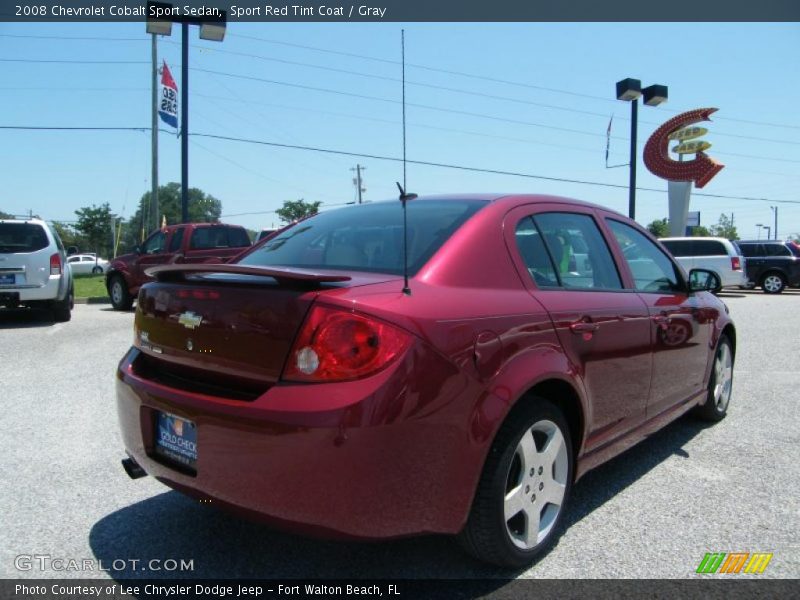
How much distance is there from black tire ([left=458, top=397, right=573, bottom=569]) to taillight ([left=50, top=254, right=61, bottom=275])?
9.61 m

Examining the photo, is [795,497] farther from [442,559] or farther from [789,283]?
[789,283]

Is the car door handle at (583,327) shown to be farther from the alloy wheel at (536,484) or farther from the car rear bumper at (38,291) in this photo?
the car rear bumper at (38,291)

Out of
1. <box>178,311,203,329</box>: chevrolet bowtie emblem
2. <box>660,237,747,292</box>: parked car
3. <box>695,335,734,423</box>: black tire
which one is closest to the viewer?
<box>178,311,203,329</box>: chevrolet bowtie emblem

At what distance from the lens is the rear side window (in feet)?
9.08

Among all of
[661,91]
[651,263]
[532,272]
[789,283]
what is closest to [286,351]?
[532,272]

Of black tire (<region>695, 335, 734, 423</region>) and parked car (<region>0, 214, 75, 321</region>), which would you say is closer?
black tire (<region>695, 335, 734, 423</region>)

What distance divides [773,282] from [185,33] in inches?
786

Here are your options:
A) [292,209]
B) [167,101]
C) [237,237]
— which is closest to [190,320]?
[237,237]

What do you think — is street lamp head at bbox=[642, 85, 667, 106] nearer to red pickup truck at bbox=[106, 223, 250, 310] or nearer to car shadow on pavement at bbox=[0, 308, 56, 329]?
red pickup truck at bbox=[106, 223, 250, 310]

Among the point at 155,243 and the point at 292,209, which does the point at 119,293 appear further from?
the point at 292,209

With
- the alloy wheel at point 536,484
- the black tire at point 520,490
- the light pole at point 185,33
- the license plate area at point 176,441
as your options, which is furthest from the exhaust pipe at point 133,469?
the light pole at point 185,33

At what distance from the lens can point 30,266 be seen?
31.5 feet

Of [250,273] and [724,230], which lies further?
[724,230]

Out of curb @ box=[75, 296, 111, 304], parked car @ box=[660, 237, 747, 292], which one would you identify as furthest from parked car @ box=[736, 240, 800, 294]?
curb @ box=[75, 296, 111, 304]
